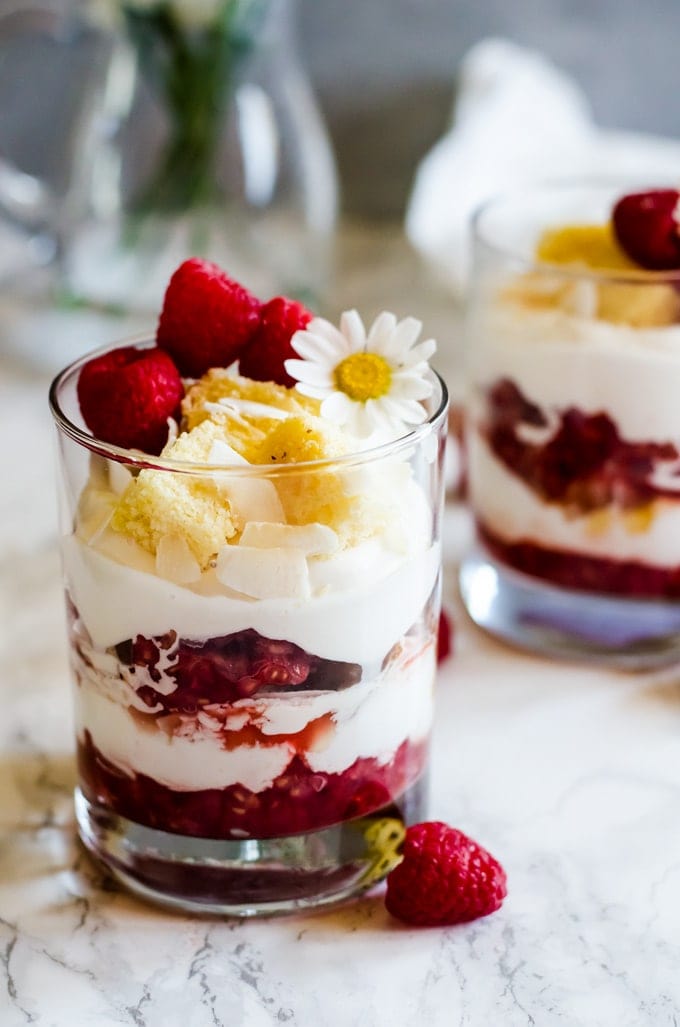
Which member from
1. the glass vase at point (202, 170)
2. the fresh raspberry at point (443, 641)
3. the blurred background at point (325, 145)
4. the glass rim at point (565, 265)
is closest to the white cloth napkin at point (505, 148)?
the blurred background at point (325, 145)

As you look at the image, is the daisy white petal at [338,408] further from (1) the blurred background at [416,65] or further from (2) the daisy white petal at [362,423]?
(1) the blurred background at [416,65]

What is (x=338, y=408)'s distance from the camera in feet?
2.43

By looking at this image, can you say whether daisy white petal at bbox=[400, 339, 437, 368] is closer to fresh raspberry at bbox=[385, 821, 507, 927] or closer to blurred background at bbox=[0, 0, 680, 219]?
fresh raspberry at bbox=[385, 821, 507, 927]

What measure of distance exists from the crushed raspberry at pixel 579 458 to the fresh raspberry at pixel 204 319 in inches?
12.8

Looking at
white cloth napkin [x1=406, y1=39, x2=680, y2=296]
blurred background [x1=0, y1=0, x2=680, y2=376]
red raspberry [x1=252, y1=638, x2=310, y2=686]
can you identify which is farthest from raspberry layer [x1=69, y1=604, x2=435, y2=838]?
white cloth napkin [x1=406, y1=39, x2=680, y2=296]

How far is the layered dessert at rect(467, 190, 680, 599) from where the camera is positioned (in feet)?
3.29

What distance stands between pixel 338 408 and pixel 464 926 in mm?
327

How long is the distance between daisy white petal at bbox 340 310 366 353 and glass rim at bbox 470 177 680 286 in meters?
0.31

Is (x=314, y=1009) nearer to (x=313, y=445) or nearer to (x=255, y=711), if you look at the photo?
(x=255, y=711)

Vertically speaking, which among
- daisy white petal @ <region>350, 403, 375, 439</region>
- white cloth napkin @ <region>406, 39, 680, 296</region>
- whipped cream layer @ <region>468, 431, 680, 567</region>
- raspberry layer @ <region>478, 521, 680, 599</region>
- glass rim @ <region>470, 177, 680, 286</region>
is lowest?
raspberry layer @ <region>478, 521, 680, 599</region>

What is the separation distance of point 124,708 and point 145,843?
0.31 ft

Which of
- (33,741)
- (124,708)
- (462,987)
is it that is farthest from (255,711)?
(33,741)

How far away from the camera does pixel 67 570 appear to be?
77 centimetres

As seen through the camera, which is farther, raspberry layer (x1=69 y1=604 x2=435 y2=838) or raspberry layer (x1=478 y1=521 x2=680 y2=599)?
raspberry layer (x1=478 y1=521 x2=680 y2=599)
